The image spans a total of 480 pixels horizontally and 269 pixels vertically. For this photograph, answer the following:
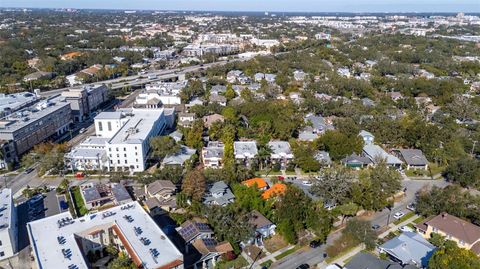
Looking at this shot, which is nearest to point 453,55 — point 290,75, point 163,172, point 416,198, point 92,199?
point 290,75

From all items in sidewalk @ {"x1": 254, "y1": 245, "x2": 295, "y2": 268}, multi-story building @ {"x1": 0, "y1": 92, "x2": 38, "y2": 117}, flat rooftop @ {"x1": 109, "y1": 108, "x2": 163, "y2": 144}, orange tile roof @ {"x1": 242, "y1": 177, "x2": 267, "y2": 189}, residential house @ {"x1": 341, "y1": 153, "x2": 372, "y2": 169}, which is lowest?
sidewalk @ {"x1": 254, "y1": 245, "x2": 295, "y2": 268}

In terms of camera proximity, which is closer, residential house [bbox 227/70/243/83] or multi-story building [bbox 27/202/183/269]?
multi-story building [bbox 27/202/183/269]

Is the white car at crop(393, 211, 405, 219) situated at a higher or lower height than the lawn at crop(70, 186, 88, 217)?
lower

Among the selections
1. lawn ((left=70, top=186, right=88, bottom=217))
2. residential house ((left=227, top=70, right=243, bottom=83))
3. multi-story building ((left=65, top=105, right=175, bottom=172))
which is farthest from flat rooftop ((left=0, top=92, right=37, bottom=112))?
residential house ((left=227, top=70, right=243, bottom=83))

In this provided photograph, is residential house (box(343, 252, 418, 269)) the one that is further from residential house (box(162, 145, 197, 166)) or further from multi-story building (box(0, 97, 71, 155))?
multi-story building (box(0, 97, 71, 155))

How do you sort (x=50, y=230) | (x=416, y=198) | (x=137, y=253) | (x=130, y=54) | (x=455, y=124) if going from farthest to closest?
1. (x=130, y=54)
2. (x=455, y=124)
3. (x=416, y=198)
4. (x=50, y=230)
5. (x=137, y=253)

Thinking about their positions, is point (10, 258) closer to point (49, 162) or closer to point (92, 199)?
point (92, 199)
